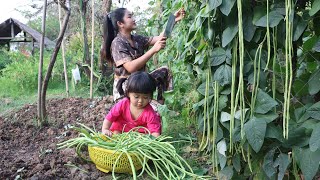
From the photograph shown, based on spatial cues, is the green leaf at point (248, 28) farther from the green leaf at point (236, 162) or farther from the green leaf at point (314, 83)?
the green leaf at point (236, 162)

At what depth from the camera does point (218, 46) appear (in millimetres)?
1360

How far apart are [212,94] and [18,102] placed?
436cm

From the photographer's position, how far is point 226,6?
3.82 ft

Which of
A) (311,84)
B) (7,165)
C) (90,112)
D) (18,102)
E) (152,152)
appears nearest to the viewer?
(311,84)

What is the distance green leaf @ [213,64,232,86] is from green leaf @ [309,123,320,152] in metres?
0.33

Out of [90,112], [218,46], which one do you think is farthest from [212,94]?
[90,112]

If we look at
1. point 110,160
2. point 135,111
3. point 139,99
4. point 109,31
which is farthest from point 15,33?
point 110,160

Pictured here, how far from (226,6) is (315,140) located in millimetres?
489

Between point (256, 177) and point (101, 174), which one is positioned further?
point (101, 174)

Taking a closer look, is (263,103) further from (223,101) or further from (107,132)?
(107,132)

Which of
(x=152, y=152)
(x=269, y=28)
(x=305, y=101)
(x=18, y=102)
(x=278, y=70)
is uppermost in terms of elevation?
(x=269, y=28)

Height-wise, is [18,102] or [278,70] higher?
[278,70]

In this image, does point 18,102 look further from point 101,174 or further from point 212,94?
point 212,94

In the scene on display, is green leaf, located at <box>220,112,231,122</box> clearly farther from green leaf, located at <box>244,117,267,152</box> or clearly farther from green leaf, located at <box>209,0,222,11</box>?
green leaf, located at <box>209,0,222,11</box>
